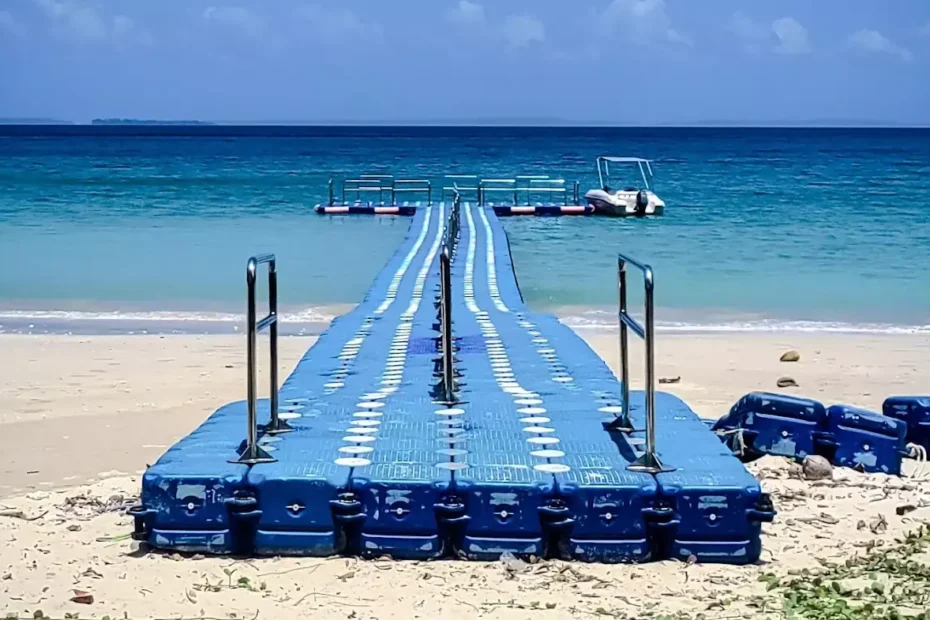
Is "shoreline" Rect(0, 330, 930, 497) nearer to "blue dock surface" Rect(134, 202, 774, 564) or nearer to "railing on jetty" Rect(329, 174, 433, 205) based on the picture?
"blue dock surface" Rect(134, 202, 774, 564)

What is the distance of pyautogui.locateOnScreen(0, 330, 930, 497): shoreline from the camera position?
701 centimetres

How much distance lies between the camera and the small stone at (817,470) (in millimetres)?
5672

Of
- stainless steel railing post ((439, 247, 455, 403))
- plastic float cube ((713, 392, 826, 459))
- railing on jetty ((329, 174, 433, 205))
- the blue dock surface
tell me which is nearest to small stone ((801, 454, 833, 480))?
plastic float cube ((713, 392, 826, 459))

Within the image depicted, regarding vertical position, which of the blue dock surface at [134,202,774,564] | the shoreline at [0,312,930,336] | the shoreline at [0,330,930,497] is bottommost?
the shoreline at [0,312,930,336]

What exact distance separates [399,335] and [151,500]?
399 cm

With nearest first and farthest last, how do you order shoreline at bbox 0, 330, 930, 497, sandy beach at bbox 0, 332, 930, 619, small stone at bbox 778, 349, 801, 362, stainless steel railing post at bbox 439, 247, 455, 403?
sandy beach at bbox 0, 332, 930, 619 → stainless steel railing post at bbox 439, 247, 455, 403 → shoreline at bbox 0, 330, 930, 497 → small stone at bbox 778, 349, 801, 362

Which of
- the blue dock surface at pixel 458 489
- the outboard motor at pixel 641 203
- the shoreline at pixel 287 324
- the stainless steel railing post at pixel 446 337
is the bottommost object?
the shoreline at pixel 287 324

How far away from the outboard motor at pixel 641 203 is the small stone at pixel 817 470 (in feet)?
74.4

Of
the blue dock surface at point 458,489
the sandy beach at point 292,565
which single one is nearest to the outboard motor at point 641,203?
the sandy beach at point 292,565

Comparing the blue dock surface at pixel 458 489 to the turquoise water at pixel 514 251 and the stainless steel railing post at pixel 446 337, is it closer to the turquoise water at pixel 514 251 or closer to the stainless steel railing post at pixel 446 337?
the stainless steel railing post at pixel 446 337

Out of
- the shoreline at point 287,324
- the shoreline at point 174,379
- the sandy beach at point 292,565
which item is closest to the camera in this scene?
the sandy beach at point 292,565

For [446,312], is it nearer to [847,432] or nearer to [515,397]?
[515,397]

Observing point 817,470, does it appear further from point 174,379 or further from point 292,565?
point 174,379

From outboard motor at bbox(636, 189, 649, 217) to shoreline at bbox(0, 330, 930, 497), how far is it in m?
15.4
